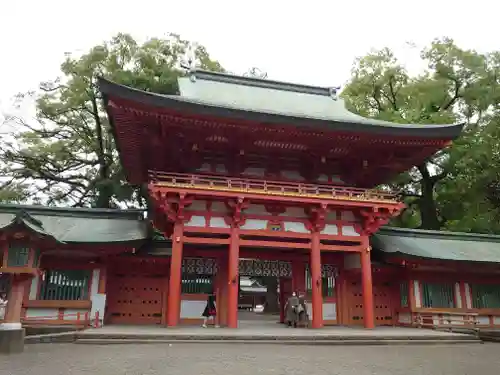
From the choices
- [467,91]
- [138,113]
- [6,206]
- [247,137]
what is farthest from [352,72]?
[6,206]

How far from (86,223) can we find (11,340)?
24.6 feet

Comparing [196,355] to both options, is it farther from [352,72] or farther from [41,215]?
[352,72]

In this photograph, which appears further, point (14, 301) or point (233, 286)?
point (233, 286)

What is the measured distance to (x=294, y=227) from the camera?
53.0ft

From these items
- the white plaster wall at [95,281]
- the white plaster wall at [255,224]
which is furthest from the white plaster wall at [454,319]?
the white plaster wall at [95,281]

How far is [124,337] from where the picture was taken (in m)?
11.7

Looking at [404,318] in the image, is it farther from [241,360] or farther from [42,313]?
[42,313]

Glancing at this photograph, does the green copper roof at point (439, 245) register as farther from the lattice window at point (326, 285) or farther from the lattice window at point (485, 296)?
the lattice window at point (326, 285)

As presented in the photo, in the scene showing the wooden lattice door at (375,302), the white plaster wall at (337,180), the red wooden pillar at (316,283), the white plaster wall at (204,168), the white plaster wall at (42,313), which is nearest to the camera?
the white plaster wall at (42,313)

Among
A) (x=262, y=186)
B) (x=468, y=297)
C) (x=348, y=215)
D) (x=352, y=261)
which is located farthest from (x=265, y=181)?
(x=468, y=297)

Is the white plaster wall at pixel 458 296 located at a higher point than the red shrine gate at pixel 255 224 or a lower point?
lower

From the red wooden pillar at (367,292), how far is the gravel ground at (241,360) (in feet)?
12.0

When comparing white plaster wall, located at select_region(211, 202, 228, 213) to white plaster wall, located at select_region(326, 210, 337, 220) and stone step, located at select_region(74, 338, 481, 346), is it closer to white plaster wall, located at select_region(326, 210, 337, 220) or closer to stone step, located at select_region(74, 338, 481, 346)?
white plaster wall, located at select_region(326, 210, 337, 220)

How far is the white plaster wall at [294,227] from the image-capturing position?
16.1m
